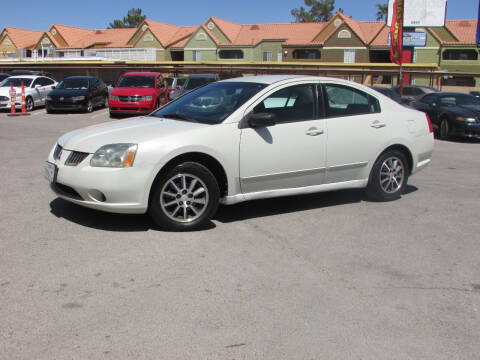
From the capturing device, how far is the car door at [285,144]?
5.59 meters

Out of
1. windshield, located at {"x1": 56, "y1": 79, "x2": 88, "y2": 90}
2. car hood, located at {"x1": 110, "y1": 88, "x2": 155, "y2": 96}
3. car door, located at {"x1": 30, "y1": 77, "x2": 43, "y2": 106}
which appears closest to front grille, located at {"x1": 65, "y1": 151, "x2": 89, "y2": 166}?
car hood, located at {"x1": 110, "y1": 88, "x2": 155, "y2": 96}

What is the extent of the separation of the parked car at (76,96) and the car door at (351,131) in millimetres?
15925

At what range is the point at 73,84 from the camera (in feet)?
69.8

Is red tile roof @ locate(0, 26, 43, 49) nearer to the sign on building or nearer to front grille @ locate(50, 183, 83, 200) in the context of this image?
the sign on building

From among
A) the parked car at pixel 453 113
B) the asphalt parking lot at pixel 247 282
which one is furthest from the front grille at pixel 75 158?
the parked car at pixel 453 113

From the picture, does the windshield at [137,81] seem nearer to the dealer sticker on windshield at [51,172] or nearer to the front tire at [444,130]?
the front tire at [444,130]

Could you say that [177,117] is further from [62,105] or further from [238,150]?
[62,105]

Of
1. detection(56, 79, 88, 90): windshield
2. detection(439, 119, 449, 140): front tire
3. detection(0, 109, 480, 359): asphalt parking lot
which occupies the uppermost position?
→ detection(56, 79, 88, 90): windshield

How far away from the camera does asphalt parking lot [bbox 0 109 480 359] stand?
10.6 feet

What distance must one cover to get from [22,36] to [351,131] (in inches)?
3390

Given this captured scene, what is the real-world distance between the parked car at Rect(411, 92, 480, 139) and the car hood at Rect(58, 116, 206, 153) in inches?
434

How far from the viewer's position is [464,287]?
417cm

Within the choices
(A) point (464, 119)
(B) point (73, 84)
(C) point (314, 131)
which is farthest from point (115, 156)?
(B) point (73, 84)

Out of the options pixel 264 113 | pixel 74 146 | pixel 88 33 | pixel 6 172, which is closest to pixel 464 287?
pixel 264 113
